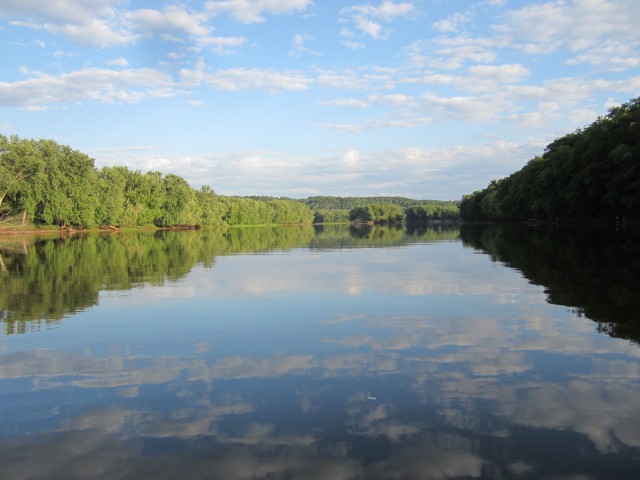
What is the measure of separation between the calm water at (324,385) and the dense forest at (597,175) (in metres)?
44.1

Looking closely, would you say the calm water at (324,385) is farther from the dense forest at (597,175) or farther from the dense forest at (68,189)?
the dense forest at (68,189)

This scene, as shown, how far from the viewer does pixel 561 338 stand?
31.5 ft

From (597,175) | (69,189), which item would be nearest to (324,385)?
(597,175)

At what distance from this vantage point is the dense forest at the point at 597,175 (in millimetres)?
51250

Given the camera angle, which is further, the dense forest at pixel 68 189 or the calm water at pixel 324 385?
the dense forest at pixel 68 189

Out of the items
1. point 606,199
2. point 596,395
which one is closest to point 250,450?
point 596,395

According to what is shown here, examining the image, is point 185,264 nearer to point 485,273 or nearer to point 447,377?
point 485,273

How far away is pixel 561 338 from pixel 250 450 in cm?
693

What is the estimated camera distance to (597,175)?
5825 cm

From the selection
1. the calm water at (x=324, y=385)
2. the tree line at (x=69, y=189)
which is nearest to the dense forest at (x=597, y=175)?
the calm water at (x=324, y=385)

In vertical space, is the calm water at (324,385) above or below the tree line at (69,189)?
below

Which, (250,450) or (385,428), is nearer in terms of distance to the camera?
(250,450)

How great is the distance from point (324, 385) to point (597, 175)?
202 feet

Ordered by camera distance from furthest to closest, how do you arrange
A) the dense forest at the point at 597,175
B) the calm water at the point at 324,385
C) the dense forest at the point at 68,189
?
1. the dense forest at the point at 68,189
2. the dense forest at the point at 597,175
3. the calm water at the point at 324,385
